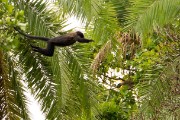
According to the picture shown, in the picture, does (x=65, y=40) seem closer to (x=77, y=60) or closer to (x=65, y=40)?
(x=65, y=40)

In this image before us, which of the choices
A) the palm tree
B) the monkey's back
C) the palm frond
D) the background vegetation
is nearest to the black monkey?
the monkey's back

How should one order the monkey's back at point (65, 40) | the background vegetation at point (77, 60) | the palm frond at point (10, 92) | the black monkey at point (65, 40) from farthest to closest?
the palm frond at point (10, 92), the background vegetation at point (77, 60), the monkey's back at point (65, 40), the black monkey at point (65, 40)

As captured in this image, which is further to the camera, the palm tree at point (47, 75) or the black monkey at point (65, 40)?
the palm tree at point (47, 75)

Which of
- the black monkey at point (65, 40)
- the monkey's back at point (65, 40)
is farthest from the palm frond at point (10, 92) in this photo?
the monkey's back at point (65, 40)

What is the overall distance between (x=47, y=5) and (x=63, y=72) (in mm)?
1179

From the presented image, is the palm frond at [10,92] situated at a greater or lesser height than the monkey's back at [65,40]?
lesser

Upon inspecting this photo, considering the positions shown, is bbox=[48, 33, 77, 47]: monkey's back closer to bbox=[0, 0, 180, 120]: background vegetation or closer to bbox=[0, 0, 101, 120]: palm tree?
bbox=[0, 0, 180, 120]: background vegetation

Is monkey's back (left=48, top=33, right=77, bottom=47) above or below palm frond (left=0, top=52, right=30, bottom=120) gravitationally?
above

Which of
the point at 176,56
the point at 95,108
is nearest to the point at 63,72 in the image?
the point at 95,108

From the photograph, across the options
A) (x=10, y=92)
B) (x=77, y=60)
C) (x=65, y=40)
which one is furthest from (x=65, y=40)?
(x=10, y=92)

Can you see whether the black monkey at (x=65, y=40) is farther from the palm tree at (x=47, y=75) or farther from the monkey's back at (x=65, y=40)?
the palm tree at (x=47, y=75)

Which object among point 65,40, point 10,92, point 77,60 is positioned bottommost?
point 10,92

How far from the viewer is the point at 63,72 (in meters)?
10.0

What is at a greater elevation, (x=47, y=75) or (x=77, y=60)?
(x=77, y=60)
